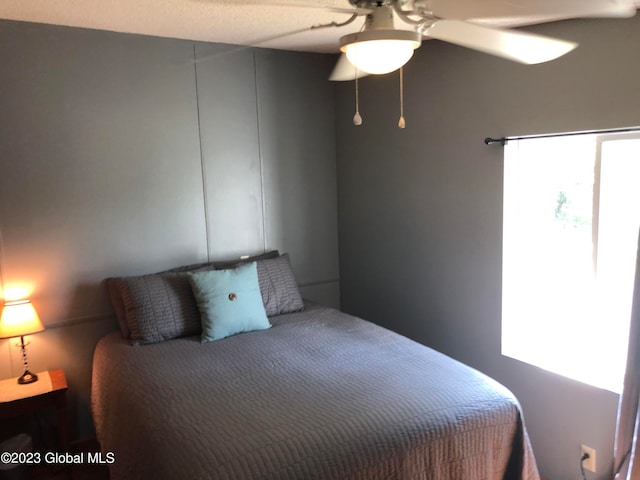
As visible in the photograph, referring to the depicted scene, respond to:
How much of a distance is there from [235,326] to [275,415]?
96 cm

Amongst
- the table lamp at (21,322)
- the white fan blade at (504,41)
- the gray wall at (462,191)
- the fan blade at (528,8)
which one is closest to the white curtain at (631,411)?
the gray wall at (462,191)

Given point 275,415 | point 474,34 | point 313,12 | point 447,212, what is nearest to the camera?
point 474,34

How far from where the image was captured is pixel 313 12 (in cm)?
234

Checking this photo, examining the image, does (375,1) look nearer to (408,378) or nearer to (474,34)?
(474,34)

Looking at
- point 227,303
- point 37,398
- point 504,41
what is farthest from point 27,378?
point 504,41

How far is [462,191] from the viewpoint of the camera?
9.30ft

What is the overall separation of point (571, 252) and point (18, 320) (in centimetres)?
278

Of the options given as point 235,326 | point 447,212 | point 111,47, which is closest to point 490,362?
point 447,212

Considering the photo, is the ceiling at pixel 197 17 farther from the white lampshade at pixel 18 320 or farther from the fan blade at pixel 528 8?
the white lampshade at pixel 18 320

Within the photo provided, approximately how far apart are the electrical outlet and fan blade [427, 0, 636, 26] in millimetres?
1884

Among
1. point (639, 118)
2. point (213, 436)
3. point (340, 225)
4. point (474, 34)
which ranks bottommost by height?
point (213, 436)

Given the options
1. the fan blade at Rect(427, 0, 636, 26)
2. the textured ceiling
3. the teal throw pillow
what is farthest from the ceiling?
the teal throw pillow

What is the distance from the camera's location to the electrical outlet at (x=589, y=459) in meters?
2.33

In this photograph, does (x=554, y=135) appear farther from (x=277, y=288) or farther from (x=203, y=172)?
(x=203, y=172)
